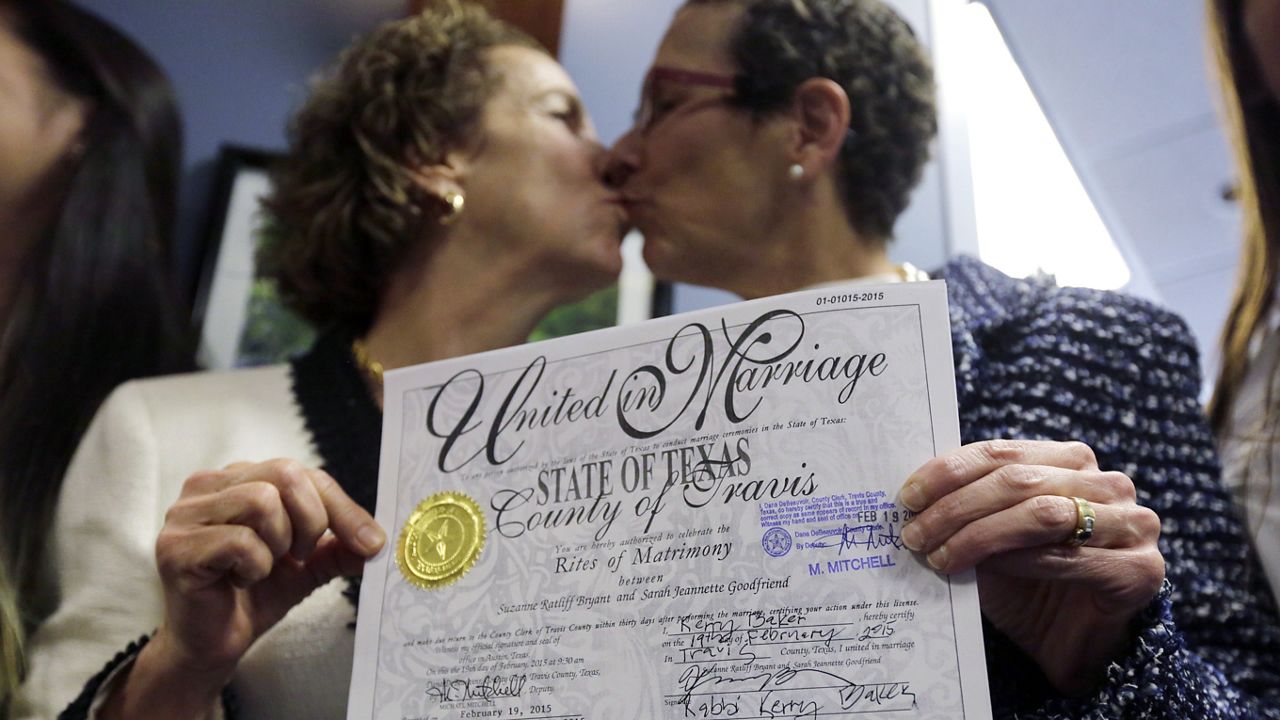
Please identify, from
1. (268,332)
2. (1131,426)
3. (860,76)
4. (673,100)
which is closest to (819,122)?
(860,76)

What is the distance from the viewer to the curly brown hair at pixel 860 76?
69 cm

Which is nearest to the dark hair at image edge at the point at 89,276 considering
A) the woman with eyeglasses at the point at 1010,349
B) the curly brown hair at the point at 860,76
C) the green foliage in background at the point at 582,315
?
Answer: the green foliage in background at the point at 582,315

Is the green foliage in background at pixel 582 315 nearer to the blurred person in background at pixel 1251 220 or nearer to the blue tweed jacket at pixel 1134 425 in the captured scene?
the blue tweed jacket at pixel 1134 425

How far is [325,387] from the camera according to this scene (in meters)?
0.84

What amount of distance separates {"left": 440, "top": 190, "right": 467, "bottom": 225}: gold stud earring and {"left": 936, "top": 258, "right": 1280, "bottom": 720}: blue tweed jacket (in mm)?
419

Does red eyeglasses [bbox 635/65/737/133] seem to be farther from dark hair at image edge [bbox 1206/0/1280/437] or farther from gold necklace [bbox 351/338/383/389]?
dark hair at image edge [bbox 1206/0/1280/437]

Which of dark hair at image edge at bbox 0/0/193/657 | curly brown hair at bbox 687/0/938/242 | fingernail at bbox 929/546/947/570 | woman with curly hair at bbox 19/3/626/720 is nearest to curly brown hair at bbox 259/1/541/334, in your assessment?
woman with curly hair at bbox 19/3/626/720

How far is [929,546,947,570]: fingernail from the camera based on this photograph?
471 millimetres

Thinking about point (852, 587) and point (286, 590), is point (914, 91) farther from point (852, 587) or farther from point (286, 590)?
point (286, 590)

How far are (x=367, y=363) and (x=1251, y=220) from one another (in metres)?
0.75

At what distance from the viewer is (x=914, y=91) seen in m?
0.72
